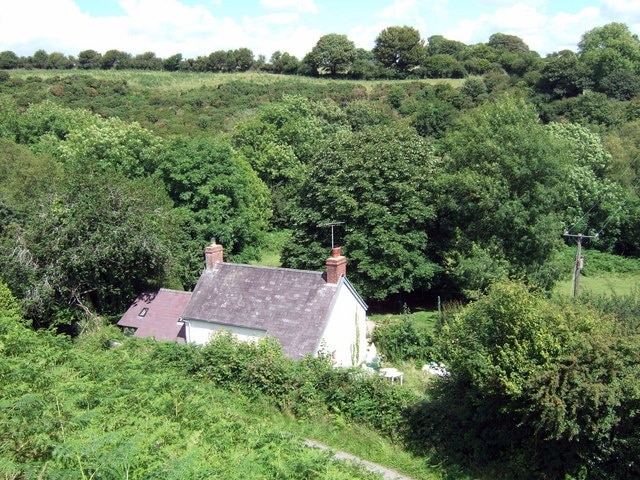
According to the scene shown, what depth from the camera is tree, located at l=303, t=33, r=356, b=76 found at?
78750 mm

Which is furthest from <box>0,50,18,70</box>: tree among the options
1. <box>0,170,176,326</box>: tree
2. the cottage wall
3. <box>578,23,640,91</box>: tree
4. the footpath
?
the footpath

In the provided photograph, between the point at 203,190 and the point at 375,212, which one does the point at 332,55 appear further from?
the point at 375,212

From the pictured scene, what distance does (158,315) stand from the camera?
906 inches

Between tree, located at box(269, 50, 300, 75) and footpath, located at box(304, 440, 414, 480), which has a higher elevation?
tree, located at box(269, 50, 300, 75)

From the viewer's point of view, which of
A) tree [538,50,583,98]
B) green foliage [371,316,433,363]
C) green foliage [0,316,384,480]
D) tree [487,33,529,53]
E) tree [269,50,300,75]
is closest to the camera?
green foliage [0,316,384,480]

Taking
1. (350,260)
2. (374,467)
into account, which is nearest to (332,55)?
(350,260)

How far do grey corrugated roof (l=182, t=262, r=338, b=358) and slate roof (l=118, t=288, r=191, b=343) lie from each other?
125 cm

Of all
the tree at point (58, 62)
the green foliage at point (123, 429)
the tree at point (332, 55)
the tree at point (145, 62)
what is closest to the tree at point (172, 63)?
the tree at point (145, 62)

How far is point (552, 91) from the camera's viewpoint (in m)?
57.3

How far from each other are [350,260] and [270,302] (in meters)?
6.75

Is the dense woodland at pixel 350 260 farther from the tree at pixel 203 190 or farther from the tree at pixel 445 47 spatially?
the tree at pixel 445 47

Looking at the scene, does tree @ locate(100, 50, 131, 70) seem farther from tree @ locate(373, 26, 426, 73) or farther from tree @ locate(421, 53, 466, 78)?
tree @ locate(421, 53, 466, 78)

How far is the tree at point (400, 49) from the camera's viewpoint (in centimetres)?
7919

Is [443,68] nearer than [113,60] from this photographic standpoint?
Yes
